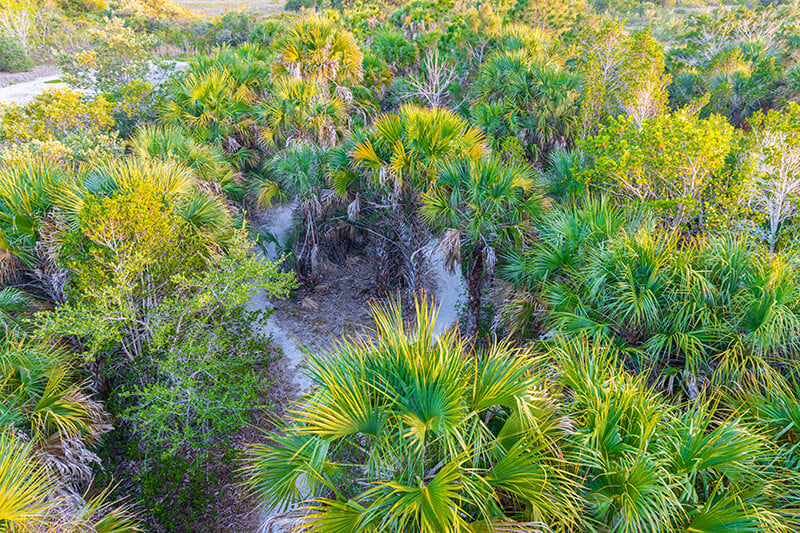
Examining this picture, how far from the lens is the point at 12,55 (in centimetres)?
2655

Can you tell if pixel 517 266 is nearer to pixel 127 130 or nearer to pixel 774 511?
pixel 774 511

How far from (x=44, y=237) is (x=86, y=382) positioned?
2.35 metres

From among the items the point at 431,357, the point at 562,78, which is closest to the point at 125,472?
Result: the point at 431,357

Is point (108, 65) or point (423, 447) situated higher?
point (108, 65)

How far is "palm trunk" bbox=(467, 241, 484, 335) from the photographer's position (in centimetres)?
889

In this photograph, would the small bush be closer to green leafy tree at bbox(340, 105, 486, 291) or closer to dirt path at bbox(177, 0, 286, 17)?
dirt path at bbox(177, 0, 286, 17)

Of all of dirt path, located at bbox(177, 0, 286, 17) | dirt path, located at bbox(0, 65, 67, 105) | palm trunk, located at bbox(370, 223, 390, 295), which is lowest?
palm trunk, located at bbox(370, 223, 390, 295)

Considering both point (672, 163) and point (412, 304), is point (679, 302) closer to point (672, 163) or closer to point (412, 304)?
point (672, 163)

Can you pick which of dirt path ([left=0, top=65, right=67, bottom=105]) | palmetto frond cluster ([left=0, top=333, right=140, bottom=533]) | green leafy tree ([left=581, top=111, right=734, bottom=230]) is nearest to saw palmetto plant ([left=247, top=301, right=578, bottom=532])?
palmetto frond cluster ([left=0, top=333, right=140, bottom=533])

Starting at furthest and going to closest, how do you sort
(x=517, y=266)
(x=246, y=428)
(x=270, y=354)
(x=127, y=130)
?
(x=127, y=130)
(x=270, y=354)
(x=246, y=428)
(x=517, y=266)

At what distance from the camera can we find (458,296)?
40.9 ft

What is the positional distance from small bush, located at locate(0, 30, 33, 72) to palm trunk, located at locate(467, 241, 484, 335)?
108ft

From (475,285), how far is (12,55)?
33.5 meters

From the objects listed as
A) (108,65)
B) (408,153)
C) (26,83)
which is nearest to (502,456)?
(408,153)
